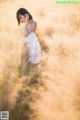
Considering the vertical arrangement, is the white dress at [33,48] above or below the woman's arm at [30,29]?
below

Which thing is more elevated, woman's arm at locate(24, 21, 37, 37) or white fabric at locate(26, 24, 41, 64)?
woman's arm at locate(24, 21, 37, 37)

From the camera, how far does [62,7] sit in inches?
84.2

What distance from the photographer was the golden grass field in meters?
2.06

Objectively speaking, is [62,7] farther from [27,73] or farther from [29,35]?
[27,73]

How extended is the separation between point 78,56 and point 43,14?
1.48ft

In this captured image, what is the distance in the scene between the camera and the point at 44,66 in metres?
2.09

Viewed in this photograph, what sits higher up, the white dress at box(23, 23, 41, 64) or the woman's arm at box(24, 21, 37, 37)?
the woman's arm at box(24, 21, 37, 37)

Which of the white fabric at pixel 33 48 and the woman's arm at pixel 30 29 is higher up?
the woman's arm at pixel 30 29

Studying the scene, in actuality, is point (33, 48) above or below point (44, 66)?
above

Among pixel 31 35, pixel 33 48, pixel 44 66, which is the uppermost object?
pixel 31 35

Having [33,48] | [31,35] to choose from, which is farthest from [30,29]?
[33,48]

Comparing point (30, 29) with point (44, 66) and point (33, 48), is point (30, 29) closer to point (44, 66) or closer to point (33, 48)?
point (33, 48)

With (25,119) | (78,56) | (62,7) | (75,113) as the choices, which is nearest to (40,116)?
(25,119)

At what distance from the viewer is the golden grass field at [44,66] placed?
6.76 feet
